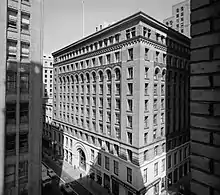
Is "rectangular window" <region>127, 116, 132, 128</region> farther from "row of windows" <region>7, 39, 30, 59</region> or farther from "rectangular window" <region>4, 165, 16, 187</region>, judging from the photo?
"row of windows" <region>7, 39, 30, 59</region>

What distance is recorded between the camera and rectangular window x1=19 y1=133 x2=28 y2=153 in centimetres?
1938

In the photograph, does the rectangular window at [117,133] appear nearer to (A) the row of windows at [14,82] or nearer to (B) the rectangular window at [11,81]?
(A) the row of windows at [14,82]

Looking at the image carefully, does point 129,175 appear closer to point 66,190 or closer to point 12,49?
point 66,190

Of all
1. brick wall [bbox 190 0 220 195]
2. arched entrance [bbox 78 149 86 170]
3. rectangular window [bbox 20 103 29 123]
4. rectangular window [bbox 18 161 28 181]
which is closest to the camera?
brick wall [bbox 190 0 220 195]

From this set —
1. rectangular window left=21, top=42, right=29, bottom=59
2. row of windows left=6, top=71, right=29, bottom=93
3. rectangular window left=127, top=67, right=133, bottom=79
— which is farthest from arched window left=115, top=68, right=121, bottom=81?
row of windows left=6, top=71, right=29, bottom=93

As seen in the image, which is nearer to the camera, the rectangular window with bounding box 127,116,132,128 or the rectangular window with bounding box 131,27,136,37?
the rectangular window with bounding box 131,27,136,37

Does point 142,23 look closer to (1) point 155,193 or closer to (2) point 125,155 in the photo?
(2) point 125,155

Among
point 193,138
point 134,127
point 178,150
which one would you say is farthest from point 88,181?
point 193,138

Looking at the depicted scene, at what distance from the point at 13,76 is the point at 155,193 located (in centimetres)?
3285

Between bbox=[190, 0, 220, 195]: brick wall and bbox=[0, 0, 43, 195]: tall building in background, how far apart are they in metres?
18.7

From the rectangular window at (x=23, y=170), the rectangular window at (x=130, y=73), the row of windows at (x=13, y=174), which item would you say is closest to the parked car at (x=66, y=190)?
the row of windows at (x=13, y=174)

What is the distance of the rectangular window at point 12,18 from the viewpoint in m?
19.0

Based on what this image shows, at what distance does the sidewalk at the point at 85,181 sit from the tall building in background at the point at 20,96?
19870mm

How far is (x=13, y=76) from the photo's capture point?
1909 cm
